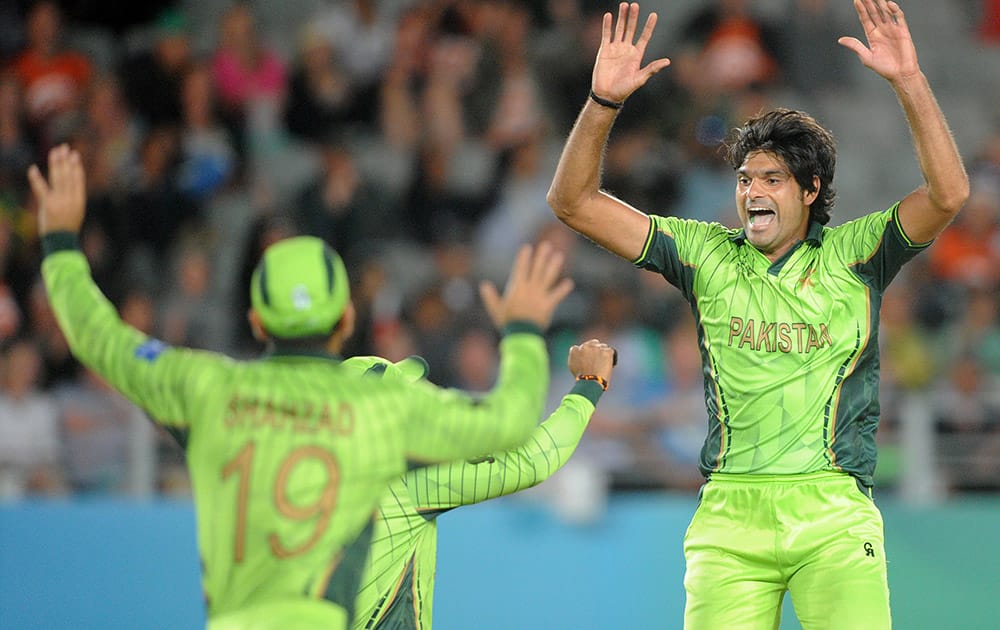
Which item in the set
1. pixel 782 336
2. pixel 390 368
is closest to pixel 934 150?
pixel 782 336

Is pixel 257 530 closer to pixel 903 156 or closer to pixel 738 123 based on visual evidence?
pixel 738 123

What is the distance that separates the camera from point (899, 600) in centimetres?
866

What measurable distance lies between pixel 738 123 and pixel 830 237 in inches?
244

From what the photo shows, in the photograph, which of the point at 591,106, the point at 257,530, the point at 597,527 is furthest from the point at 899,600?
the point at 257,530

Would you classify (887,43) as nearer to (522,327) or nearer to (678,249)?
(678,249)

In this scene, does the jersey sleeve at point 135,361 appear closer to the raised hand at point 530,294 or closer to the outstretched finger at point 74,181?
the outstretched finger at point 74,181

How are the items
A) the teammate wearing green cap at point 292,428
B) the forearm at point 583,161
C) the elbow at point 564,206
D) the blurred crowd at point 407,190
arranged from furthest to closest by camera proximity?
the blurred crowd at point 407,190
the elbow at point 564,206
the forearm at point 583,161
the teammate wearing green cap at point 292,428

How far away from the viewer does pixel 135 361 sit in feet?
13.3

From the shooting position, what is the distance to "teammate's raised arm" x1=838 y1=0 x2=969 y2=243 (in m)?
4.96

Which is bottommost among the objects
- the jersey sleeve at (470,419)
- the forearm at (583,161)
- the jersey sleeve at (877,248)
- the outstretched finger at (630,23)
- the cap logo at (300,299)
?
the jersey sleeve at (470,419)

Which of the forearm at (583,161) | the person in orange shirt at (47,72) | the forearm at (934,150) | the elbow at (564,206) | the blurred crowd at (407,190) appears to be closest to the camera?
the forearm at (934,150)

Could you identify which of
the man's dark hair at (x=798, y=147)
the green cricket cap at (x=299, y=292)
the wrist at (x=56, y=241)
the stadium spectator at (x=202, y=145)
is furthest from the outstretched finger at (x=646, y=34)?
the stadium spectator at (x=202, y=145)

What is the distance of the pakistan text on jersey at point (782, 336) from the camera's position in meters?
5.08

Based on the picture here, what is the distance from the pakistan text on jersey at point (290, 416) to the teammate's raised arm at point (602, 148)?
1611mm
